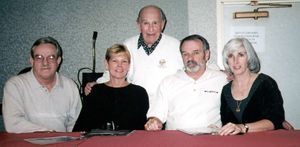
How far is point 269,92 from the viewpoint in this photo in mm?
2160

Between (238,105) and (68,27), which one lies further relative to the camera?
(68,27)

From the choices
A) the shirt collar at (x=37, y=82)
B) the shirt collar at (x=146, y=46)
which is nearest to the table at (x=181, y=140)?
the shirt collar at (x=37, y=82)

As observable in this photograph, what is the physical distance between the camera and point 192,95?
2.47 m

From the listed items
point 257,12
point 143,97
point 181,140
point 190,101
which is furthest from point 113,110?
point 257,12

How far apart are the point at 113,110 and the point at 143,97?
0.30 m

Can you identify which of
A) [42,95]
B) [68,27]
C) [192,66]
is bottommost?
[42,95]

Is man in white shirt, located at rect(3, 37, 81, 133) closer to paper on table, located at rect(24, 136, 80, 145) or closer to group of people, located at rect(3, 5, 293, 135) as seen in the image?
group of people, located at rect(3, 5, 293, 135)

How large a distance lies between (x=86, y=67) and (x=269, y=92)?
8.61ft

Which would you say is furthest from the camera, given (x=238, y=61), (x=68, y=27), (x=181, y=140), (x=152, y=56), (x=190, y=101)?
(x=68, y=27)

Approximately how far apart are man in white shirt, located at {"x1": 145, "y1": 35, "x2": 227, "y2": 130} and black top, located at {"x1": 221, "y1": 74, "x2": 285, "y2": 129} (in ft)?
0.58

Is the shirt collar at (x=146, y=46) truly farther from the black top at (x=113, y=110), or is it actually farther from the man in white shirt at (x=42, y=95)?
the man in white shirt at (x=42, y=95)

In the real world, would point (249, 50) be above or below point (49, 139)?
above

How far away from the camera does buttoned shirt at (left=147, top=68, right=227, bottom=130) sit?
2.44 meters

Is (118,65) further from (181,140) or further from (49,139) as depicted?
(181,140)
